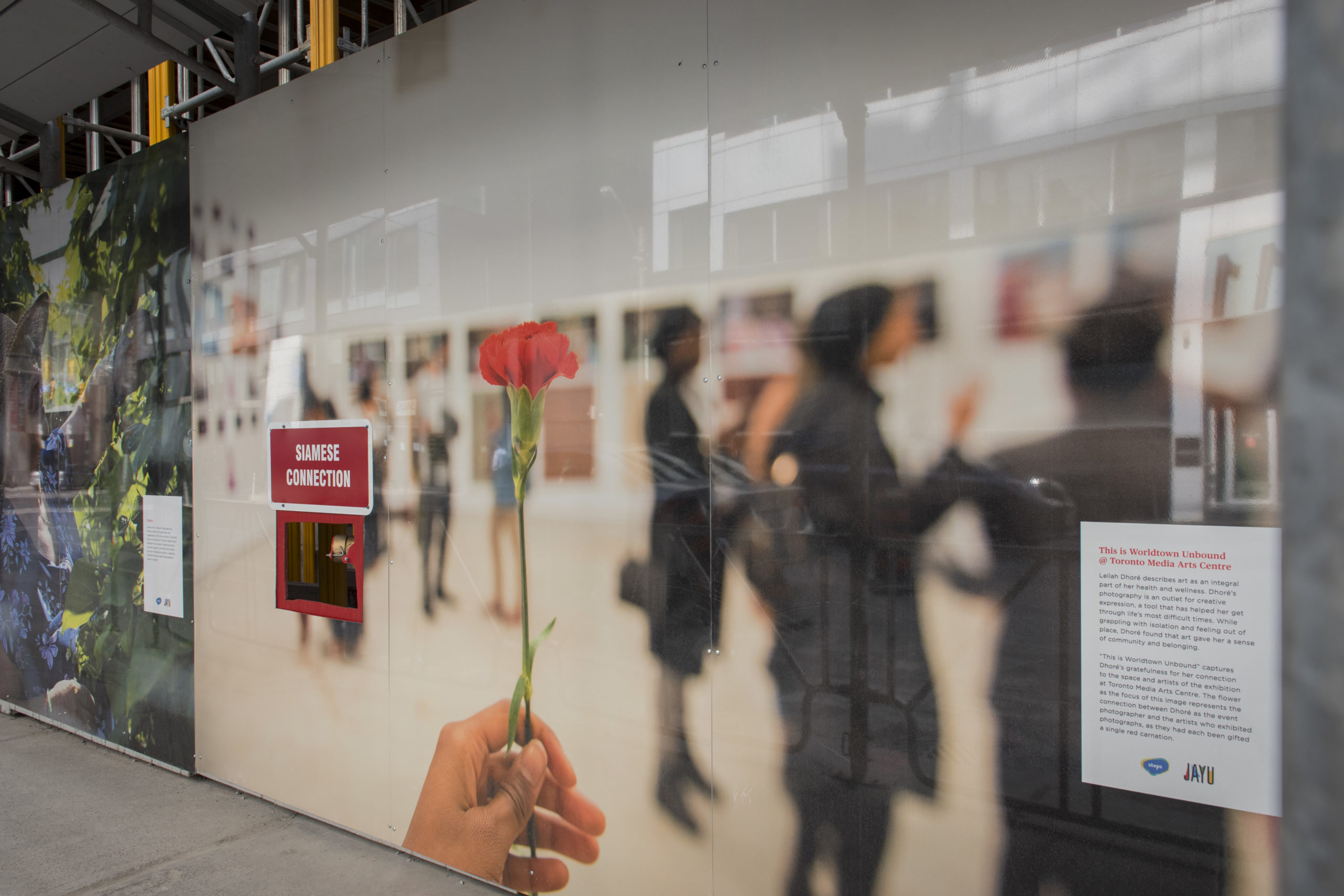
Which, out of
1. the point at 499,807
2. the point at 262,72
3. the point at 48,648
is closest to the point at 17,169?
the point at 262,72

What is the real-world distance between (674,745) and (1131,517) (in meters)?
1.44

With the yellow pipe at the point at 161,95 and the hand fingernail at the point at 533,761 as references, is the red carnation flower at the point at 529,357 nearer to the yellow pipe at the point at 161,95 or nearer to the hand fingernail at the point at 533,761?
the hand fingernail at the point at 533,761

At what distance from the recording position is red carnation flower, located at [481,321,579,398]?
2.71 metres

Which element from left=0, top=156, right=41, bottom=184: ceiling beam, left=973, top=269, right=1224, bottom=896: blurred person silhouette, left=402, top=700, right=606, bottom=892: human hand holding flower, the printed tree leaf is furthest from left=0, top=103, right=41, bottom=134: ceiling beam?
left=973, top=269, right=1224, bottom=896: blurred person silhouette

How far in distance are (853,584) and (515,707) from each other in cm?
134

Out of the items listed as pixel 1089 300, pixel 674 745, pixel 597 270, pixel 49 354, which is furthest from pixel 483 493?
pixel 49 354

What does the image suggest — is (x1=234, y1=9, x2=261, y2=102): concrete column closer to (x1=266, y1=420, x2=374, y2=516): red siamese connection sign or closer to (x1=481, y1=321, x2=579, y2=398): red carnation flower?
(x1=266, y1=420, x2=374, y2=516): red siamese connection sign

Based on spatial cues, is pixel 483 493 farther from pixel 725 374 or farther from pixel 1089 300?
pixel 1089 300

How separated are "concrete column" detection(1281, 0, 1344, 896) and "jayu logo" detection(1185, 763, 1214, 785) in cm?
169

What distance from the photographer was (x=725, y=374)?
237 centimetres

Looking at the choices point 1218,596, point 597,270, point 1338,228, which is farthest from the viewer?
point 597,270

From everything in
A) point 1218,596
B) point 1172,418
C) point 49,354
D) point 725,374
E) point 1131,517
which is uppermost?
point 49,354

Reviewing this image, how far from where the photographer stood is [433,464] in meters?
3.04

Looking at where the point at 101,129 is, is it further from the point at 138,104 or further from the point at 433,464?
the point at 433,464
